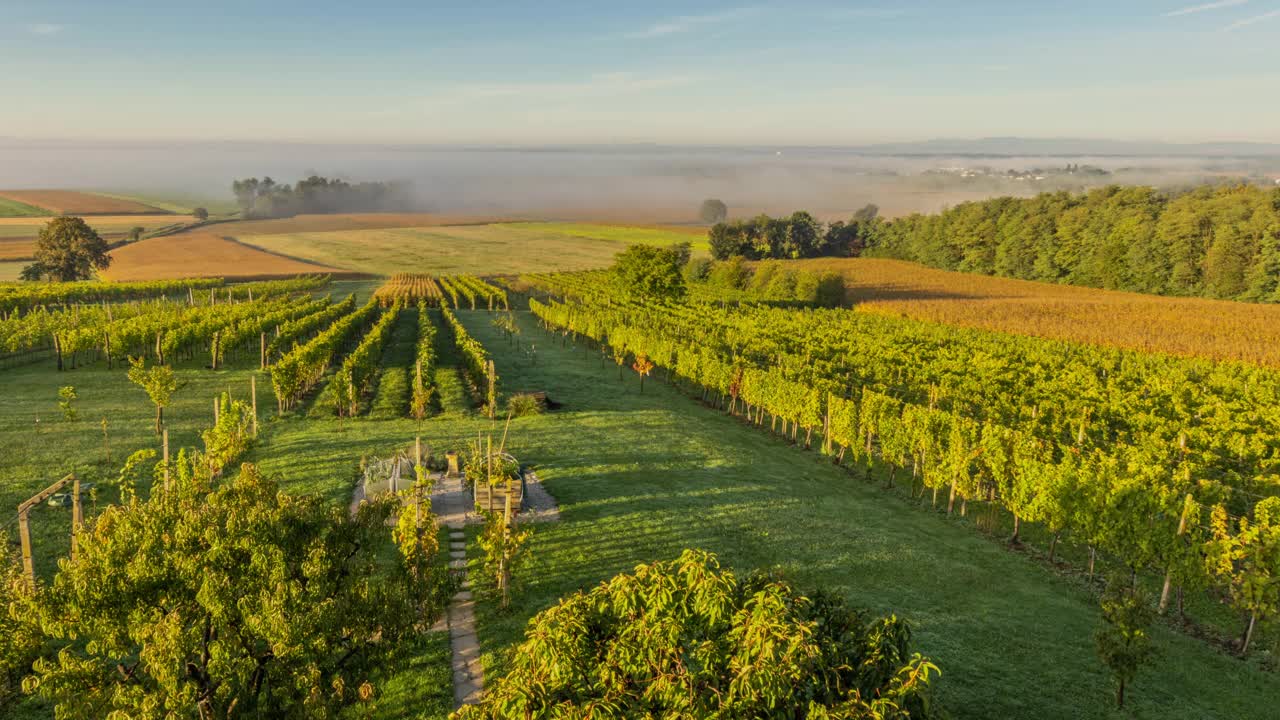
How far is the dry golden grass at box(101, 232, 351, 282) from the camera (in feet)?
456

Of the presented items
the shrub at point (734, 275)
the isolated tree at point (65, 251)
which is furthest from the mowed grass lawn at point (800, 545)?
the isolated tree at point (65, 251)

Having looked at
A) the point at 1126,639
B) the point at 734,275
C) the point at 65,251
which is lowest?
the point at 734,275

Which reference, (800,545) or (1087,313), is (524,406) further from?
(1087,313)

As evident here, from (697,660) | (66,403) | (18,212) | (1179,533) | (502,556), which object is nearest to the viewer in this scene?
(697,660)

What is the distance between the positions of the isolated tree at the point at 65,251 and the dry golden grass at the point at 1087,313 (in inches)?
5571

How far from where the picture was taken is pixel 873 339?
65812 millimetres

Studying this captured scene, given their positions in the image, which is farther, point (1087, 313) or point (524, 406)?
point (1087, 313)

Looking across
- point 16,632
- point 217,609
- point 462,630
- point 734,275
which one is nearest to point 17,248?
point 734,275

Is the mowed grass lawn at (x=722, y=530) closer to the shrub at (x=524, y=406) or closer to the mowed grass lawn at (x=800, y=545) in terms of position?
the mowed grass lawn at (x=800, y=545)

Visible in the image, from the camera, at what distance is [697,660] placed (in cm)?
908

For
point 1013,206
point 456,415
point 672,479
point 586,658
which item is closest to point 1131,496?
point 672,479

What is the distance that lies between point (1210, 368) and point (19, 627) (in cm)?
7413

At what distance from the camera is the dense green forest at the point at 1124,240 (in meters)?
119

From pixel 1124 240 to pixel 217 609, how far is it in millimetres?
167515
